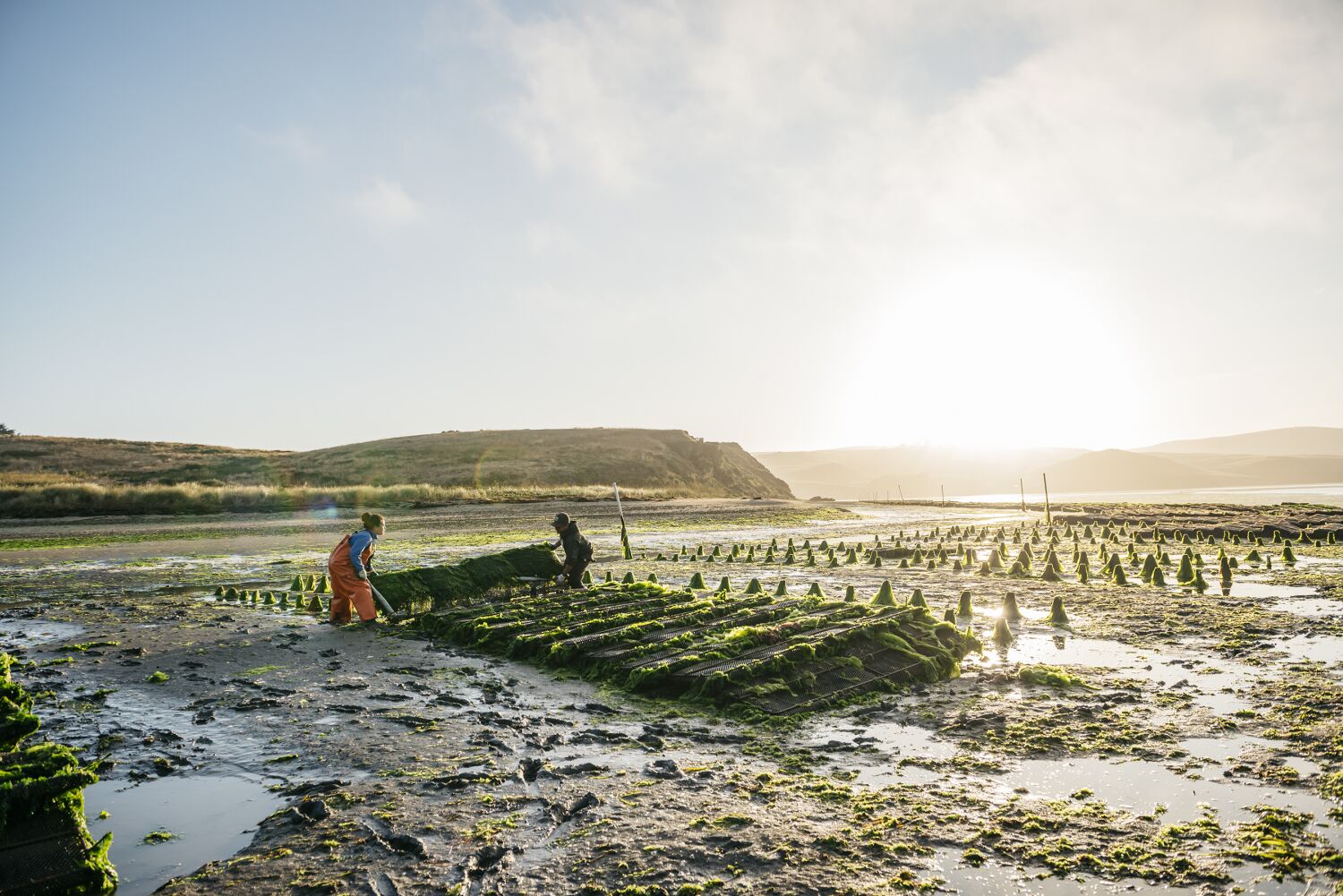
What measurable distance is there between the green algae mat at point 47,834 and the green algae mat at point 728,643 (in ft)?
15.3

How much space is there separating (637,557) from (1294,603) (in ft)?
50.1

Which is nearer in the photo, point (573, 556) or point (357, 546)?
point (357, 546)

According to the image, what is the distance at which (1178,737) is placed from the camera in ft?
19.1

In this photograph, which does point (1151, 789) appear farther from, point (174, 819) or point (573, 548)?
point (573, 548)

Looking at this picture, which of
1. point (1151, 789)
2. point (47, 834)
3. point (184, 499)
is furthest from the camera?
point (184, 499)

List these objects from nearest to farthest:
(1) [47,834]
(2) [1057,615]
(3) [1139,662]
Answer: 1. (1) [47,834]
2. (3) [1139,662]
3. (2) [1057,615]

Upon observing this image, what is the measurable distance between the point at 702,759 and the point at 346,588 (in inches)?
321

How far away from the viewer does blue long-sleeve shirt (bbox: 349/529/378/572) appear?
11555mm

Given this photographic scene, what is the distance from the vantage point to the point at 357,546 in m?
11.6

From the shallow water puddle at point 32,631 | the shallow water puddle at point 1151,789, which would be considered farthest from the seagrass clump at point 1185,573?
the shallow water puddle at point 32,631

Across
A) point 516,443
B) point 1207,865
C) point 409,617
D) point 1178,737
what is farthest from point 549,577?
point 516,443

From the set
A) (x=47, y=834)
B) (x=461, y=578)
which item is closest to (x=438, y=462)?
(x=461, y=578)

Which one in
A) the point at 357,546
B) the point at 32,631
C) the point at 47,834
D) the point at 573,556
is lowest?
the point at 32,631

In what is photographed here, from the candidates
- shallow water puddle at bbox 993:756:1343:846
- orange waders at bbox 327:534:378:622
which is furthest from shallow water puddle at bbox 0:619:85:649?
shallow water puddle at bbox 993:756:1343:846
